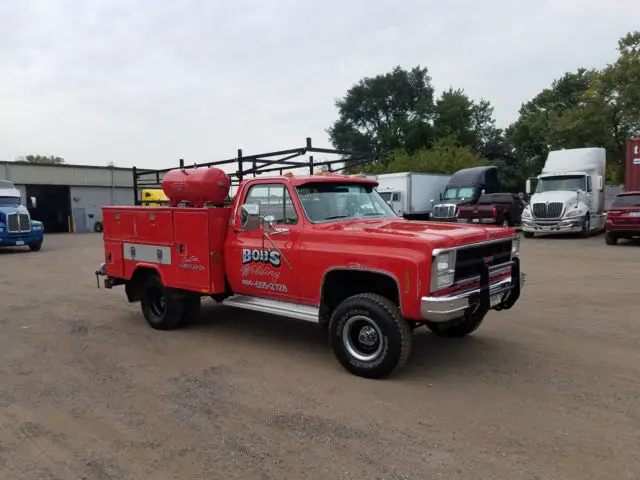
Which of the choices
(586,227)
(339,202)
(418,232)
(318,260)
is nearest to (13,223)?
(339,202)

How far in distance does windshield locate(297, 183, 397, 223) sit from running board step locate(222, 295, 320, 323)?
3.13 feet

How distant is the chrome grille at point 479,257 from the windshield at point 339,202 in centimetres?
144

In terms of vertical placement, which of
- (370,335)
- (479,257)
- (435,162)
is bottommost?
(370,335)

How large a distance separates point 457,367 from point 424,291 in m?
1.26

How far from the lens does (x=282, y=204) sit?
19.0ft

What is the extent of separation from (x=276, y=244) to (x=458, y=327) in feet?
7.99

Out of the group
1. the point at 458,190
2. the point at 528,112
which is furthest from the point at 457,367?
the point at 528,112

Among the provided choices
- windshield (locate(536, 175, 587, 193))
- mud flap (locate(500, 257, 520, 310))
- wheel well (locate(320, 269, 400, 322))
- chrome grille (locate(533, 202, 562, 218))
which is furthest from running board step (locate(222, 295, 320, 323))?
windshield (locate(536, 175, 587, 193))

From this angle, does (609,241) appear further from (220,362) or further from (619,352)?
(220,362)

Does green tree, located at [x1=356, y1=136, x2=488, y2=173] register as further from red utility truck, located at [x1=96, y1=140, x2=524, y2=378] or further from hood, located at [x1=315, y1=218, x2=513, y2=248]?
hood, located at [x1=315, y1=218, x2=513, y2=248]

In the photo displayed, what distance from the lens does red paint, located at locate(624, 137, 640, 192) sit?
67.3ft

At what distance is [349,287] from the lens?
5.32m

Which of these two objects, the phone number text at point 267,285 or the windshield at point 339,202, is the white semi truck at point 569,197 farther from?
the phone number text at point 267,285

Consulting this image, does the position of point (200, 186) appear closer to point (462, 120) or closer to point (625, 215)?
point (625, 215)
